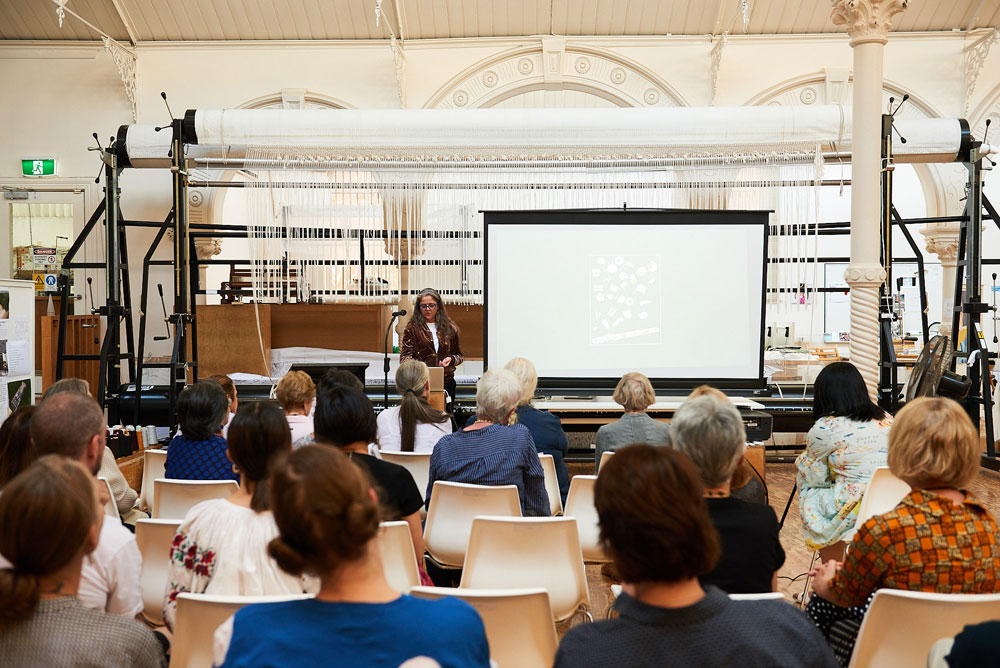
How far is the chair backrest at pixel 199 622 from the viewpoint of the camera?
191 cm

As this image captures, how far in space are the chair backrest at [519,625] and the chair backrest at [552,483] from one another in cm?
181

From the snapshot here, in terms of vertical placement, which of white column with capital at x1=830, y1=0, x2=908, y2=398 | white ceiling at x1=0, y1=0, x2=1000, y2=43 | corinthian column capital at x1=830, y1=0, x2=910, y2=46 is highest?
white ceiling at x1=0, y1=0, x2=1000, y2=43

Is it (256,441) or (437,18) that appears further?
(437,18)

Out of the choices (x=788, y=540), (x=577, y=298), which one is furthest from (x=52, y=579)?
(x=577, y=298)

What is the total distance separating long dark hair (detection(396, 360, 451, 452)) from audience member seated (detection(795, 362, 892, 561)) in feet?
5.68

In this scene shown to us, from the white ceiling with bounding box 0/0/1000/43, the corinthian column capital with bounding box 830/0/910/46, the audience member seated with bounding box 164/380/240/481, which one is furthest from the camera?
the white ceiling with bounding box 0/0/1000/43

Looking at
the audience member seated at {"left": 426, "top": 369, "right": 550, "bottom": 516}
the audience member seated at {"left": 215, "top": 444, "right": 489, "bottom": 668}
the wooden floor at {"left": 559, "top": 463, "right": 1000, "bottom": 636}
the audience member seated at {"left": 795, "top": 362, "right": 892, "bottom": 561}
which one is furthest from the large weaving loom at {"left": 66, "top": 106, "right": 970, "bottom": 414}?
the audience member seated at {"left": 215, "top": 444, "right": 489, "bottom": 668}

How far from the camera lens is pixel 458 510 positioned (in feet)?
10.6

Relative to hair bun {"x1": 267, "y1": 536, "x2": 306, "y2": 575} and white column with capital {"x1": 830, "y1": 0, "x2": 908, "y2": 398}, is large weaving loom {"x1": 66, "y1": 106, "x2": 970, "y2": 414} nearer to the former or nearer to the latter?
white column with capital {"x1": 830, "y1": 0, "x2": 908, "y2": 398}

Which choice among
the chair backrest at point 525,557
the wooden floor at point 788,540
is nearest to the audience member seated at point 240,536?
the chair backrest at point 525,557

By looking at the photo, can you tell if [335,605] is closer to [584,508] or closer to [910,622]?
[910,622]

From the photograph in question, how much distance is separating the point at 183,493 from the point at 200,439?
1.23ft

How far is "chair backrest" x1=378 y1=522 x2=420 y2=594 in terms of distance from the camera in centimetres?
263

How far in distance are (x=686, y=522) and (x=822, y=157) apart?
241 inches
